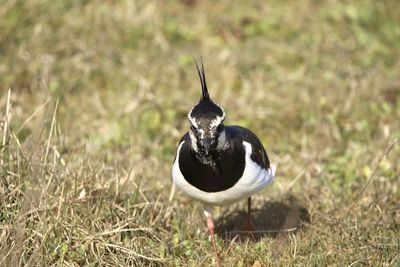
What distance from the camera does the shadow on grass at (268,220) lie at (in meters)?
5.46

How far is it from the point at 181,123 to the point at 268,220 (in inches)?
85.7

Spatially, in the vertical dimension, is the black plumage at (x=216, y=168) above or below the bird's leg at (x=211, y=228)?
above

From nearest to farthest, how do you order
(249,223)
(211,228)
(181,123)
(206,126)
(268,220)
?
(206,126) < (211,228) < (249,223) < (268,220) < (181,123)

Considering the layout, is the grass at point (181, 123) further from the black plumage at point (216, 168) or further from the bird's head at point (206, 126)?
the bird's head at point (206, 126)

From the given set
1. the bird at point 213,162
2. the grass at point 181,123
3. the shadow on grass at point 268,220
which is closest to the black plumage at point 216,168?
the bird at point 213,162

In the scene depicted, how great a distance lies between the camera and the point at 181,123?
7.72m

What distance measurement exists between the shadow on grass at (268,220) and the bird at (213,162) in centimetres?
47

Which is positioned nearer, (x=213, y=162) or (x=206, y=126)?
(x=206, y=126)

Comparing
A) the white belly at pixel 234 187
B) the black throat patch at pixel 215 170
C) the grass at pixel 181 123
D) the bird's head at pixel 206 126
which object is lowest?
the grass at pixel 181 123

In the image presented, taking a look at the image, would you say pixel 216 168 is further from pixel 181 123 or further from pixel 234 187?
pixel 181 123

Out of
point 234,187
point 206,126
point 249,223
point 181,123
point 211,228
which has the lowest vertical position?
point 181,123

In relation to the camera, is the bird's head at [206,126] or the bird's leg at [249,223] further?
the bird's leg at [249,223]

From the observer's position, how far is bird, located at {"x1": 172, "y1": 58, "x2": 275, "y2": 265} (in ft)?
15.5

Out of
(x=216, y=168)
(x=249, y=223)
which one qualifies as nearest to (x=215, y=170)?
(x=216, y=168)
